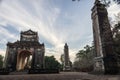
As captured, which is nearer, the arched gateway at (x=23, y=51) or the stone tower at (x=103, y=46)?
the stone tower at (x=103, y=46)

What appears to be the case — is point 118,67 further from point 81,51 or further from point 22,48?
point 81,51

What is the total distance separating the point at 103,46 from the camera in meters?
19.3

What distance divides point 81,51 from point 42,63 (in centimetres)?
3832

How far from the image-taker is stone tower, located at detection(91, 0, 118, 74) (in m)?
18.0

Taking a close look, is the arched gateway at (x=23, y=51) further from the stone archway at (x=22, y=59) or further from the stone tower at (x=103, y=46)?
the stone tower at (x=103, y=46)

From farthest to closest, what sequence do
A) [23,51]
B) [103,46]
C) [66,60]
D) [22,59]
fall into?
1. [22,59]
2. [23,51]
3. [66,60]
4. [103,46]

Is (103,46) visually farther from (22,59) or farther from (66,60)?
(22,59)

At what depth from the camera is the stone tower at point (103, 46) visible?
1798 centimetres

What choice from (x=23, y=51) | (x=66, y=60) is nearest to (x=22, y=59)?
(x=23, y=51)

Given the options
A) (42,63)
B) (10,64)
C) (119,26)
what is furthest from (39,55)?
(119,26)

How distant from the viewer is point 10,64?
36.9 meters

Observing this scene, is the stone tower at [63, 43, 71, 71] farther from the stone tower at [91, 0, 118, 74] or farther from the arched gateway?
the stone tower at [91, 0, 118, 74]

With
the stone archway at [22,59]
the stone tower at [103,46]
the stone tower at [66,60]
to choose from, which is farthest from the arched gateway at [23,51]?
the stone tower at [103,46]

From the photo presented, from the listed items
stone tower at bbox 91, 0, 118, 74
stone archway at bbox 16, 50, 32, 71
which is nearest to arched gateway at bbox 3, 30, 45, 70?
stone archway at bbox 16, 50, 32, 71
